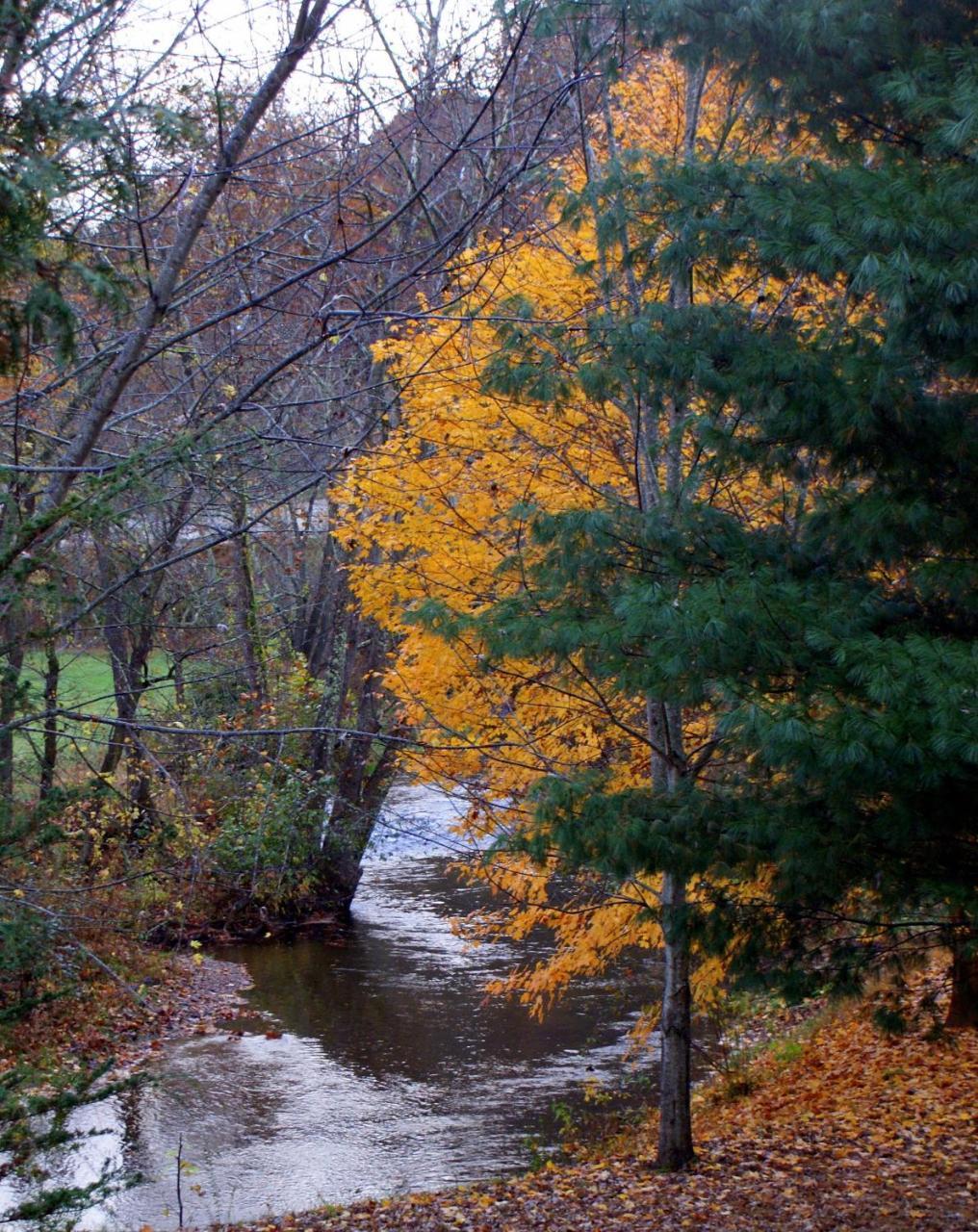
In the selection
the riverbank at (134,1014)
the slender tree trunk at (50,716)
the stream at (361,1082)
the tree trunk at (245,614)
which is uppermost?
the tree trunk at (245,614)

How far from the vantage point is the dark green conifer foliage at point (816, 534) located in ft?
17.1

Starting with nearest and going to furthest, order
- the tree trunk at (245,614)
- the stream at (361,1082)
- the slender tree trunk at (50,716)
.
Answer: the slender tree trunk at (50,716)
the stream at (361,1082)
the tree trunk at (245,614)

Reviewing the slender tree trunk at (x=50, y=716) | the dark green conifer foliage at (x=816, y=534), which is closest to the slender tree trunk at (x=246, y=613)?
the slender tree trunk at (x=50, y=716)

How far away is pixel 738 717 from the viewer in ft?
16.2

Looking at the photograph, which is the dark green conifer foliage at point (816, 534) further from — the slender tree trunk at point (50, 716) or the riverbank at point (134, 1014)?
the riverbank at point (134, 1014)

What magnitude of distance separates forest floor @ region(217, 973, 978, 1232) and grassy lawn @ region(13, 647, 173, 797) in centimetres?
348

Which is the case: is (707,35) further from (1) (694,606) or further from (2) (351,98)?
(1) (694,606)

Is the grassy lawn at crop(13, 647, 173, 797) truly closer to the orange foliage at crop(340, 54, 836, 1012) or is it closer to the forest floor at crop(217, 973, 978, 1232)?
the orange foliage at crop(340, 54, 836, 1012)

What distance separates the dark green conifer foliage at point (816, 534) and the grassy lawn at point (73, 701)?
7.50ft

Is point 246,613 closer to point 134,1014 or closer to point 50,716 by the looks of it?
point 134,1014

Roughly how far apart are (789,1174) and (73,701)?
5.80 m

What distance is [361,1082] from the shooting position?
1174 cm

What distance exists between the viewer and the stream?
9273 mm

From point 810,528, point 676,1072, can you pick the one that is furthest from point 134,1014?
point 810,528
